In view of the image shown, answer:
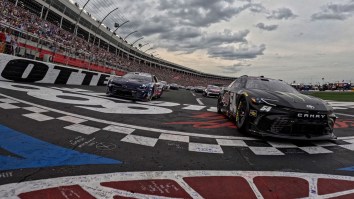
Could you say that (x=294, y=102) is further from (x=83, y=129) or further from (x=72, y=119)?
(x=72, y=119)

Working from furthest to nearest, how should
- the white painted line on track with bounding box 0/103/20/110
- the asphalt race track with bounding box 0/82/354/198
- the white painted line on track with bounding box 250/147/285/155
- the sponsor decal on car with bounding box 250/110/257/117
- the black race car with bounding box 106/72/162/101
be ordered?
the black race car with bounding box 106/72/162/101, the white painted line on track with bounding box 0/103/20/110, the sponsor decal on car with bounding box 250/110/257/117, the white painted line on track with bounding box 250/147/285/155, the asphalt race track with bounding box 0/82/354/198

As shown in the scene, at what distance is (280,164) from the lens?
11.1ft

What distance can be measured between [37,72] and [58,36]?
1892 cm

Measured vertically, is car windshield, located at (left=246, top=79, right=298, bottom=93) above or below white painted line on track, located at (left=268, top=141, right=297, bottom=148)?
above

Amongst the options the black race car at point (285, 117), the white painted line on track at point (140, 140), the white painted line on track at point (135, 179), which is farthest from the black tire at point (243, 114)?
the white painted line on track at point (135, 179)

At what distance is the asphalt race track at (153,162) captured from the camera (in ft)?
7.79

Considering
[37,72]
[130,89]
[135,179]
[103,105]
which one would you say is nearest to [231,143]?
[135,179]

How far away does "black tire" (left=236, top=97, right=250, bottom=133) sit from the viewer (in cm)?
492

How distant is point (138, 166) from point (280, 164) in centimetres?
173

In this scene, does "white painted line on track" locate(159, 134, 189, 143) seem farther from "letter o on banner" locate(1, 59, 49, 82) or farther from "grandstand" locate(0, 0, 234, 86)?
"grandstand" locate(0, 0, 234, 86)

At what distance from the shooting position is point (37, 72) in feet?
39.7

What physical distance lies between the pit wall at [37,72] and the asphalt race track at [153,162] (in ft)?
21.4

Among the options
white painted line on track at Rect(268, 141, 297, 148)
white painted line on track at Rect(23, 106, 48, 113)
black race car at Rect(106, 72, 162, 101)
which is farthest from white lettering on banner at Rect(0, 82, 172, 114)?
white painted line on track at Rect(268, 141, 297, 148)

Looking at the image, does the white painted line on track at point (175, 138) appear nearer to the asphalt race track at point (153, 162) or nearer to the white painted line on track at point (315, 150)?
the asphalt race track at point (153, 162)
